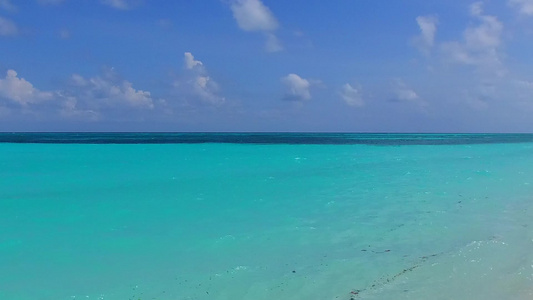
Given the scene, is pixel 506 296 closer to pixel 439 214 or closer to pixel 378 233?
pixel 378 233

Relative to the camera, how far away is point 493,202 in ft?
41.9

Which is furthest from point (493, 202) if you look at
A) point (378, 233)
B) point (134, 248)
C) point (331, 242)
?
point (134, 248)

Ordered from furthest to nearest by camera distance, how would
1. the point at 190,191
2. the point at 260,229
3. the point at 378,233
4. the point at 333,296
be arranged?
the point at 190,191
the point at 260,229
the point at 378,233
the point at 333,296

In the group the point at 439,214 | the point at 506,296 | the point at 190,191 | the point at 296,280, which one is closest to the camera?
the point at 506,296

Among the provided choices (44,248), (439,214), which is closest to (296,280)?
(44,248)

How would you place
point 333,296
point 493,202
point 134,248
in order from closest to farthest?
point 333,296
point 134,248
point 493,202

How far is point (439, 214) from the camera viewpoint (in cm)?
1120

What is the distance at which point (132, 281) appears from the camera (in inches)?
263

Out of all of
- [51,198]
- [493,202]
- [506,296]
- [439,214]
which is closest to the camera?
[506,296]

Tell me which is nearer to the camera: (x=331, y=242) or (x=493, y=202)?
(x=331, y=242)

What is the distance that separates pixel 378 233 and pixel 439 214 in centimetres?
291

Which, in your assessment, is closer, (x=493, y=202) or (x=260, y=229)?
(x=260, y=229)

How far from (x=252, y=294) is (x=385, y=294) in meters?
1.80

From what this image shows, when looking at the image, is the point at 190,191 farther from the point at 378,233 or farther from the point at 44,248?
the point at 378,233
